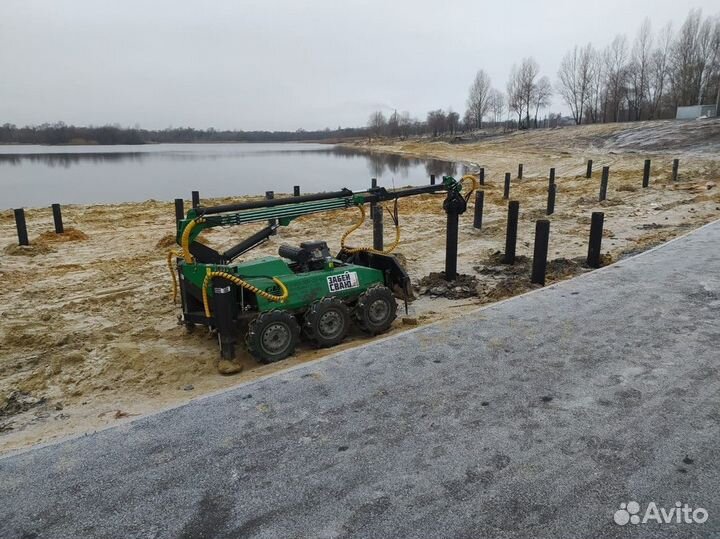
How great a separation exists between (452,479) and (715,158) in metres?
29.4

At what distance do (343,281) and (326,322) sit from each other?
1.80 feet

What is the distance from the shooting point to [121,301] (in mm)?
7879

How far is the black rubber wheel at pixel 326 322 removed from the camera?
18.6ft

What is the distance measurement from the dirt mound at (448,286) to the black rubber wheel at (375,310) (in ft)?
5.41

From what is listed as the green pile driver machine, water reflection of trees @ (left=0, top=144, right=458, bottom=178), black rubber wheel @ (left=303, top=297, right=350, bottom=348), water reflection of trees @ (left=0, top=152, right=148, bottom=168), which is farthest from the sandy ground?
water reflection of trees @ (left=0, top=152, right=148, bottom=168)

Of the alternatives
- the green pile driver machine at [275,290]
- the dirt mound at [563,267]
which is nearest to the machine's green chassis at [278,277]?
the green pile driver machine at [275,290]

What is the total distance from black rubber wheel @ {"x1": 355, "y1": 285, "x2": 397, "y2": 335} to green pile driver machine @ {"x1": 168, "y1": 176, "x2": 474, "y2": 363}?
11 millimetres

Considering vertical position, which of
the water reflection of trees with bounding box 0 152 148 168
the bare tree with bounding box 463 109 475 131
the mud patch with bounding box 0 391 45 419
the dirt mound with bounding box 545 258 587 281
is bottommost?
the mud patch with bounding box 0 391 45 419

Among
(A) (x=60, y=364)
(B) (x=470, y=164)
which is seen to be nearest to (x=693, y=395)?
(A) (x=60, y=364)

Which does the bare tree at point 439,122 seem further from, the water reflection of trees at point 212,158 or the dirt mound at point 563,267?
the dirt mound at point 563,267

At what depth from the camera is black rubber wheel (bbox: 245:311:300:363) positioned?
210 inches

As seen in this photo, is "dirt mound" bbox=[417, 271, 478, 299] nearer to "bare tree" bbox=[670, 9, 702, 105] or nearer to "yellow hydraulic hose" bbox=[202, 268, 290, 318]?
"yellow hydraulic hose" bbox=[202, 268, 290, 318]

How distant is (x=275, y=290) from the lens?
565 centimetres

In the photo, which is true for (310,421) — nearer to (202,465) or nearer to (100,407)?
(202,465)
